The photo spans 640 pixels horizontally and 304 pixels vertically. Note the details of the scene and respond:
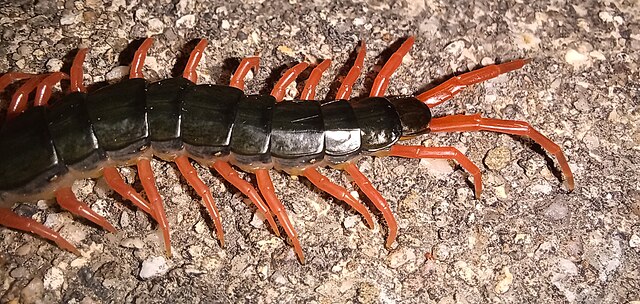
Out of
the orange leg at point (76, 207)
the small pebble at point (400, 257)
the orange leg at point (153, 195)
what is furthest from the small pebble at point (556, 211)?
the orange leg at point (76, 207)

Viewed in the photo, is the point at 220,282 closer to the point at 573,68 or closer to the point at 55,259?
the point at 55,259

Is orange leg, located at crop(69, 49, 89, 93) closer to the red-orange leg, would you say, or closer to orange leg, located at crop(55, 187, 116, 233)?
orange leg, located at crop(55, 187, 116, 233)

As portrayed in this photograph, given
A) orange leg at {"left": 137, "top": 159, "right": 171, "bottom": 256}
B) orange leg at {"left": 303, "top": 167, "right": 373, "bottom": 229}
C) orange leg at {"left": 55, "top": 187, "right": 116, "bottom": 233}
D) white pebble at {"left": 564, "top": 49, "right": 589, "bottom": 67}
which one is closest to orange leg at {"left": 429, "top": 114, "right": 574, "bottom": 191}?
orange leg at {"left": 303, "top": 167, "right": 373, "bottom": 229}

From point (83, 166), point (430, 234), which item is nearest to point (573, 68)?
point (430, 234)

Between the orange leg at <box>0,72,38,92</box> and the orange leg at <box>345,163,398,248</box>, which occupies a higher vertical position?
the orange leg at <box>0,72,38,92</box>

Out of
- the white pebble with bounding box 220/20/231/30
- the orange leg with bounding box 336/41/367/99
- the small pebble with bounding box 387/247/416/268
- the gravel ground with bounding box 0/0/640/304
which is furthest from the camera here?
the white pebble with bounding box 220/20/231/30

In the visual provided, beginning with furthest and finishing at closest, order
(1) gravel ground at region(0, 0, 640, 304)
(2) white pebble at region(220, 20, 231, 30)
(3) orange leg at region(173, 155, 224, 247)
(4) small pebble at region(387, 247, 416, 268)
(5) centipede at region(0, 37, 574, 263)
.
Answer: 1. (2) white pebble at region(220, 20, 231, 30)
2. (4) small pebble at region(387, 247, 416, 268)
3. (1) gravel ground at region(0, 0, 640, 304)
4. (3) orange leg at region(173, 155, 224, 247)
5. (5) centipede at region(0, 37, 574, 263)
